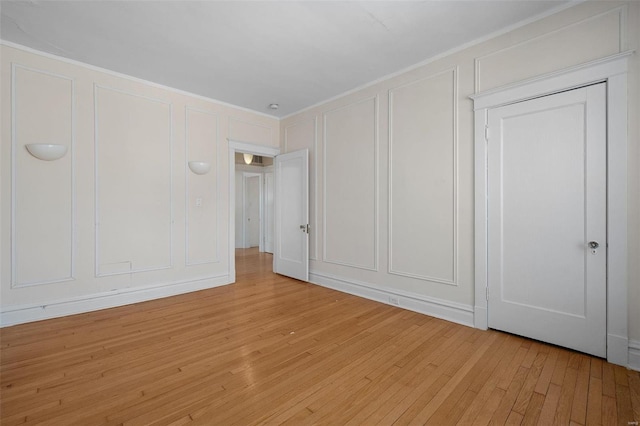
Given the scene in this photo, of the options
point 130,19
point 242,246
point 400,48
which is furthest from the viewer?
point 242,246

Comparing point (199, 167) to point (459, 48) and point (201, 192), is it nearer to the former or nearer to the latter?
point (201, 192)

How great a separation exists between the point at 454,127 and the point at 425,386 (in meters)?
2.69

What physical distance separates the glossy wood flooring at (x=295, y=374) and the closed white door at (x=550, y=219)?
29cm

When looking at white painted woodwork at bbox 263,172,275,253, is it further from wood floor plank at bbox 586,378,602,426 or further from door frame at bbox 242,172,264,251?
wood floor plank at bbox 586,378,602,426

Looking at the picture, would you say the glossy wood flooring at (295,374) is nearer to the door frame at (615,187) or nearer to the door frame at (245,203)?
the door frame at (615,187)

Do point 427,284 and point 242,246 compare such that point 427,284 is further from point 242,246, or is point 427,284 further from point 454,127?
point 242,246

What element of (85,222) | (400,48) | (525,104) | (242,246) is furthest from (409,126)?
Result: (242,246)

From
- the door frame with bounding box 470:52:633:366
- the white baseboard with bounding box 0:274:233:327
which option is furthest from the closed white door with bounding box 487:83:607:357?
the white baseboard with bounding box 0:274:233:327

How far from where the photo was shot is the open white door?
509 centimetres

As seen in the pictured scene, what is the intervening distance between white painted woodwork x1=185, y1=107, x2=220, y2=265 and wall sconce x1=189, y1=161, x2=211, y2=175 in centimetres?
8

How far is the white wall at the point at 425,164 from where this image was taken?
2469mm

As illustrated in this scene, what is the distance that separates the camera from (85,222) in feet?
12.0

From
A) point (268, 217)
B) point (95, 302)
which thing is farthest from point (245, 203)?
point (95, 302)

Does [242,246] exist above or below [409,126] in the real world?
below
